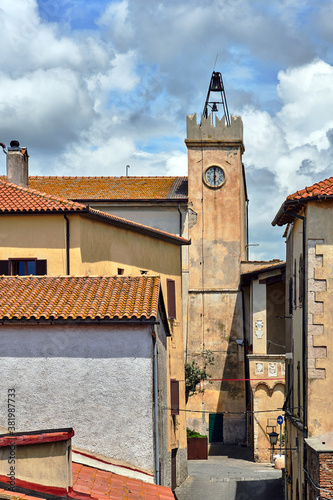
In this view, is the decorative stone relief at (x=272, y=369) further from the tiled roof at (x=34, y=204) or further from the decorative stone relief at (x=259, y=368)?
the tiled roof at (x=34, y=204)

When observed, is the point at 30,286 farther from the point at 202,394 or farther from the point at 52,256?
the point at 202,394

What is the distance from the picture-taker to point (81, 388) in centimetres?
1780

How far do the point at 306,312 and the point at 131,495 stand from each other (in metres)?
8.76

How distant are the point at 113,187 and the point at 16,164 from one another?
16.2 m

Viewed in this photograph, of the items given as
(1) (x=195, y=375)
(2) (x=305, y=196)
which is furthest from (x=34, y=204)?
(1) (x=195, y=375)

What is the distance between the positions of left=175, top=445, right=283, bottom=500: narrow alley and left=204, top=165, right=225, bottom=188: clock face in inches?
596

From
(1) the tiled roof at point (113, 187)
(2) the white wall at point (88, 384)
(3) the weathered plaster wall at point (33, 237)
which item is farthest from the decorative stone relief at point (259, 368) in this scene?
(2) the white wall at point (88, 384)

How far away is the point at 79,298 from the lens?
19.5 meters

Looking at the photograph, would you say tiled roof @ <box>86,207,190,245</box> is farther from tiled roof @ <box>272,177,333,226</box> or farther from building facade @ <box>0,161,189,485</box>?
tiled roof @ <box>272,177,333,226</box>

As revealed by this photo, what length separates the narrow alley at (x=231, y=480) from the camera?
3128 centimetres

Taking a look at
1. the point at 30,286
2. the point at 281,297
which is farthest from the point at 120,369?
the point at 281,297

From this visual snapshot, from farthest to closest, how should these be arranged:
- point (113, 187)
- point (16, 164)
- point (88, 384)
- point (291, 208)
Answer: point (113, 187), point (16, 164), point (291, 208), point (88, 384)

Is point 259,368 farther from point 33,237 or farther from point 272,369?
point 33,237

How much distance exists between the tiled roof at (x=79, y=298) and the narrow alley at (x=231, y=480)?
37.2ft
